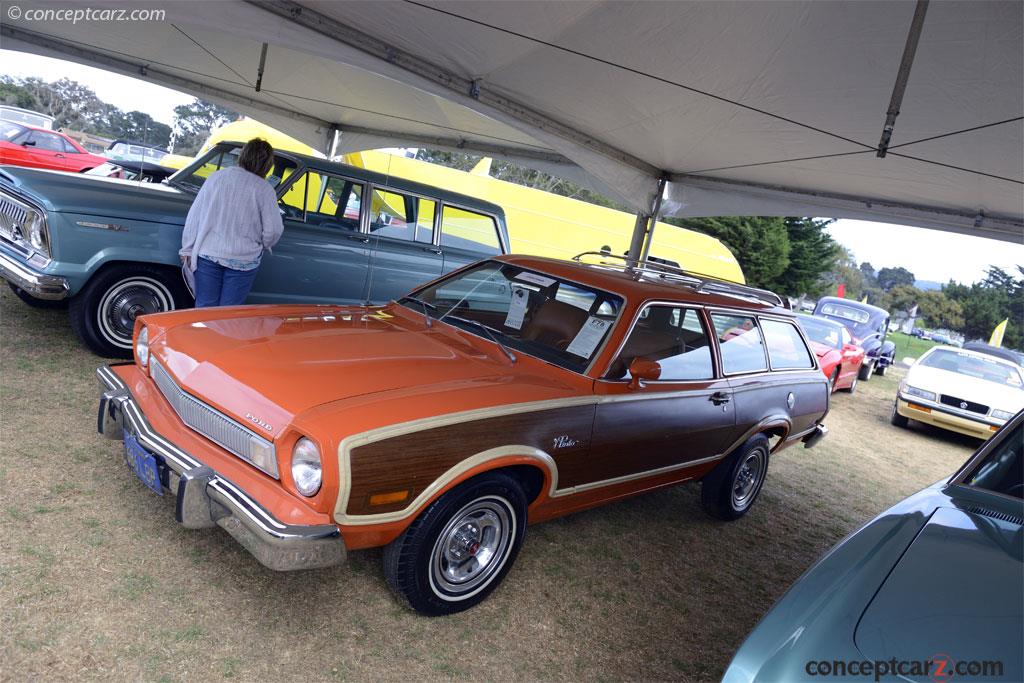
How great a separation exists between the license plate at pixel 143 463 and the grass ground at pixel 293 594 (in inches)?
14.9

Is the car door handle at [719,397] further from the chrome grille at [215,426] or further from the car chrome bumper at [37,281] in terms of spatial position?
the car chrome bumper at [37,281]

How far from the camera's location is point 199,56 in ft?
23.9

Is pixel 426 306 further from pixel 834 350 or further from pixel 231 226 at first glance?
pixel 834 350

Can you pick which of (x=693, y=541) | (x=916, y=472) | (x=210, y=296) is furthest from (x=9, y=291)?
(x=916, y=472)

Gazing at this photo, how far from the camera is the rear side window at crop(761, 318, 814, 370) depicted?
493 centimetres

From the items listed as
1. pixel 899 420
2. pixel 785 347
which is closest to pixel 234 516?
pixel 785 347

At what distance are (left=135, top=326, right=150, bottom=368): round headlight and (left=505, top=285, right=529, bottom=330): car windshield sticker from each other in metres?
1.93

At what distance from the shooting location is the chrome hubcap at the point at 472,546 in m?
2.96

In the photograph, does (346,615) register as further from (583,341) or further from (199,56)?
(199,56)

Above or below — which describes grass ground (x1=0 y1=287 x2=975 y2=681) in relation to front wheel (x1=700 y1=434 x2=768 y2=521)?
below

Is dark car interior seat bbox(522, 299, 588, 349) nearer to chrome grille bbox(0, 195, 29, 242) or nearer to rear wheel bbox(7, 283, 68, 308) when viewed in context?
chrome grille bbox(0, 195, 29, 242)

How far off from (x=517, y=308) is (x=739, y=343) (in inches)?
64.5

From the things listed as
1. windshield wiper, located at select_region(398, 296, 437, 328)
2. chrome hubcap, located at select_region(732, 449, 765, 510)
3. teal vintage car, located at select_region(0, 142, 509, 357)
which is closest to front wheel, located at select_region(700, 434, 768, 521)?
chrome hubcap, located at select_region(732, 449, 765, 510)

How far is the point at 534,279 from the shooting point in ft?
13.5
